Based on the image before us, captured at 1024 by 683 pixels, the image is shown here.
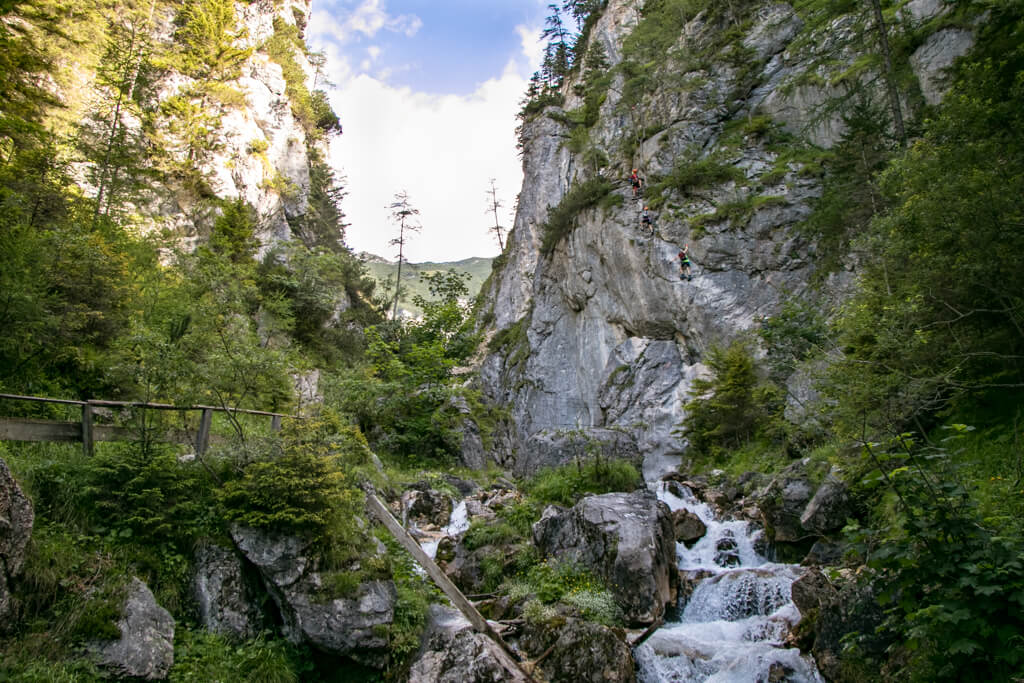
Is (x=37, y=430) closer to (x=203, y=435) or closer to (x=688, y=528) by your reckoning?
(x=203, y=435)

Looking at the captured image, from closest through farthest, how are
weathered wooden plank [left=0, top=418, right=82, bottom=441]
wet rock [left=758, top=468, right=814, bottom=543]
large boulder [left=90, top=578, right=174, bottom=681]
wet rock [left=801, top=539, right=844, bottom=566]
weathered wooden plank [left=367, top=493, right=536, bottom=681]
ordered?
large boulder [left=90, top=578, right=174, bottom=681] → weathered wooden plank [left=0, top=418, right=82, bottom=441] → weathered wooden plank [left=367, top=493, right=536, bottom=681] → wet rock [left=801, top=539, right=844, bottom=566] → wet rock [left=758, top=468, right=814, bottom=543]

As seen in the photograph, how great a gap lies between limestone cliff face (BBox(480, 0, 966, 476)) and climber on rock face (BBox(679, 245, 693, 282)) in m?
0.43

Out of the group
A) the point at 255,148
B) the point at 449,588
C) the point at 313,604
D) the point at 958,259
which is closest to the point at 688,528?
the point at 449,588

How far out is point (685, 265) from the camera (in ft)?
78.5

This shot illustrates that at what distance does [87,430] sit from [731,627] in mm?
10357

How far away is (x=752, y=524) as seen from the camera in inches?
479

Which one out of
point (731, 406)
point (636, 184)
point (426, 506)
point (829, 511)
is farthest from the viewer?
point (636, 184)

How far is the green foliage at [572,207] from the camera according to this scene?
30.0 m

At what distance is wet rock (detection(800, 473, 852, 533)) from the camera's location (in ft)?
32.4

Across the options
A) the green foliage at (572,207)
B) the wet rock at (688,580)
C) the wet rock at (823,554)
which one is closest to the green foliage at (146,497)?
the wet rock at (688,580)

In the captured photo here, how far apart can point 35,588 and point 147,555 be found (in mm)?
1125

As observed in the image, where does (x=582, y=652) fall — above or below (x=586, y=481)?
below

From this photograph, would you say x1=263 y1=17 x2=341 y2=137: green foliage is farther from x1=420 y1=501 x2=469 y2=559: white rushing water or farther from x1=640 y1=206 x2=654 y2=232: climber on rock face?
x1=420 y1=501 x2=469 y2=559: white rushing water

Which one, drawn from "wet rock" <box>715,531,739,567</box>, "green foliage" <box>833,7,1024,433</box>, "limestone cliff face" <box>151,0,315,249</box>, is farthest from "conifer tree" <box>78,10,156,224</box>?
"green foliage" <box>833,7,1024,433</box>
